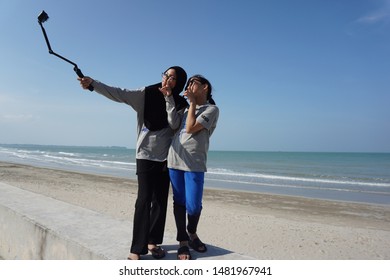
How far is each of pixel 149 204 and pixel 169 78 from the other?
3.83 feet

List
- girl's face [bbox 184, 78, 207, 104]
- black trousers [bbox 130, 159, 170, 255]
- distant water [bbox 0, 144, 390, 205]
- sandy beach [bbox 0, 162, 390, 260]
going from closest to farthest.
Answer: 1. black trousers [bbox 130, 159, 170, 255]
2. girl's face [bbox 184, 78, 207, 104]
3. sandy beach [bbox 0, 162, 390, 260]
4. distant water [bbox 0, 144, 390, 205]

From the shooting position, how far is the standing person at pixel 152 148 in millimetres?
2549

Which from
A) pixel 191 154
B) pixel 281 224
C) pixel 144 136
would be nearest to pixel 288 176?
pixel 281 224

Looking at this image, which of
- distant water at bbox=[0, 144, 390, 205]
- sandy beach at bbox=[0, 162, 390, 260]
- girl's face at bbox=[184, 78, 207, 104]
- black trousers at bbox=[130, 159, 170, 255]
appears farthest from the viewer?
distant water at bbox=[0, 144, 390, 205]

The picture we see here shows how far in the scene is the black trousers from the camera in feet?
8.20

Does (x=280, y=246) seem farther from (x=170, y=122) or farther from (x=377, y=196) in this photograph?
(x=377, y=196)

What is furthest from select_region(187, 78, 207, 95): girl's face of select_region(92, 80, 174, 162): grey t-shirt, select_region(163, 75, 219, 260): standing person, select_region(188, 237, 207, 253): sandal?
select_region(188, 237, 207, 253): sandal

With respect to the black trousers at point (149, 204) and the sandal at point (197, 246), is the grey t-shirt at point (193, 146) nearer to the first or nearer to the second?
the black trousers at point (149, 204)

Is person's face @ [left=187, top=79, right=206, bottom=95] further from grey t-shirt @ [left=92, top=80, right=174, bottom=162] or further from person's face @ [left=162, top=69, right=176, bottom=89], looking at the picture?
grey t-shirt @ [left=92, top=80, right=174, bottom=162]

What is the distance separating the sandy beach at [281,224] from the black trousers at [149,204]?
0.72m

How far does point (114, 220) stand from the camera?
3646 millimetres

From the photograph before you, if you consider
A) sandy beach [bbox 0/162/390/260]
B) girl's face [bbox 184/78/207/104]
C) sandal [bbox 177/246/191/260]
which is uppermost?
girl's face [bbox 184/78/207/104]

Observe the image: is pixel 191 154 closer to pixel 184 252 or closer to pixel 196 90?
pixel 196 90
